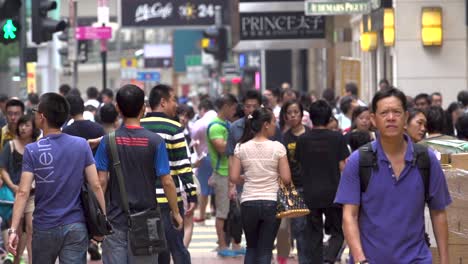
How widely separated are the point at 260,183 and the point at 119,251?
301 centimetres

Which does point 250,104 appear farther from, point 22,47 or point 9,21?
point 22,47

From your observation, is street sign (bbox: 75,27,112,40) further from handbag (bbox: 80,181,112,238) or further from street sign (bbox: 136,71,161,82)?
handbag (bbox: 80,181,112,238)

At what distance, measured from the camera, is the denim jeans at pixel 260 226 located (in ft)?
42.0

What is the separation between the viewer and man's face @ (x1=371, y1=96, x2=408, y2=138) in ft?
26.1

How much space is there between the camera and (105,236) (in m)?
10.0

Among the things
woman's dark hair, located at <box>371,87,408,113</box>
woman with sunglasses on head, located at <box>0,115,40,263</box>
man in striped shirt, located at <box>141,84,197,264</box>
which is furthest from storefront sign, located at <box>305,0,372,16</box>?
woman's dark hair, located at <box>371,87,408,113</box>

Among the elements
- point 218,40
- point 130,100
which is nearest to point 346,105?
point 130,100

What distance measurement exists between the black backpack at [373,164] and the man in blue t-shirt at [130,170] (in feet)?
8.34

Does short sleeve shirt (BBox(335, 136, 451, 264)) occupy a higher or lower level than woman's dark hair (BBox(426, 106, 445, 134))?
lower

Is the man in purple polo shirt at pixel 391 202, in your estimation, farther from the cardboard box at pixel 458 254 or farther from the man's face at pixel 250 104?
the man's face at pixel 250 104

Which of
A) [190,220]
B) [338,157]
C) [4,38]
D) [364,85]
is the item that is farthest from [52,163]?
[364,85]

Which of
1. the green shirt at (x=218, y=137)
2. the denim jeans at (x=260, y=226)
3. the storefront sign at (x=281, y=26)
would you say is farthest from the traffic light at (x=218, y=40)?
the denim jeans at (x=260, y=226)

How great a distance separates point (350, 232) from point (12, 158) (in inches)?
273

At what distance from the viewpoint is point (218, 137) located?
54.3 feet
